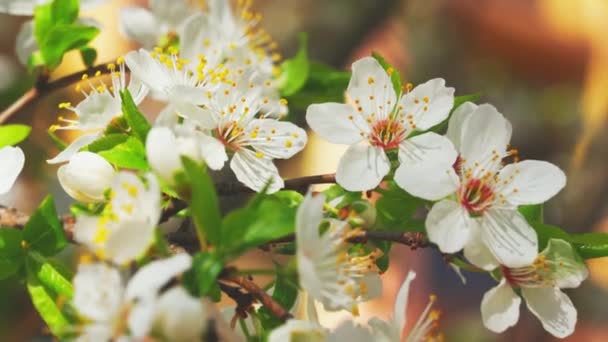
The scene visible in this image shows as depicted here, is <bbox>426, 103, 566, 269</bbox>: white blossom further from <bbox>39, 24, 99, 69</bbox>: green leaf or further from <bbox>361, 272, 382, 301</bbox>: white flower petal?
<bbox>39, 24, 99, 69</bbox>: green leaf

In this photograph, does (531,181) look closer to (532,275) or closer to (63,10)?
(532,275)

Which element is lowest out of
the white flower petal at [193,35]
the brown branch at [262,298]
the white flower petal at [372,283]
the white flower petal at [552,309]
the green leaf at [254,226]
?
the white flower petal at [552,309]

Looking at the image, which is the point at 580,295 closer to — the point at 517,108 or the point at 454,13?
the point at 517,108


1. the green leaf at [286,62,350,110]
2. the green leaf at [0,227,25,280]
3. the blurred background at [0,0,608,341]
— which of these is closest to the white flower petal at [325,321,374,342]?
the green leaf at [0,227,25,280]

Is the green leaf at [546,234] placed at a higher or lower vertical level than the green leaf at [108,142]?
lower

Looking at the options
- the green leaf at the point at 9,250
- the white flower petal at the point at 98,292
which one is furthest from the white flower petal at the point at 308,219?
the green leaf at the point at 9,250

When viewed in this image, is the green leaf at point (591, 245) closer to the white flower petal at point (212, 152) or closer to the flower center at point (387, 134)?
the flower center at point (387, 134)

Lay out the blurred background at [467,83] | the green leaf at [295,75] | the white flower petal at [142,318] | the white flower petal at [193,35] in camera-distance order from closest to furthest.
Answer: the white flower petal at [142,318] → the white flower petal at [193,35] → the green leaf at [295,75] → the blurred background at [467,83]
